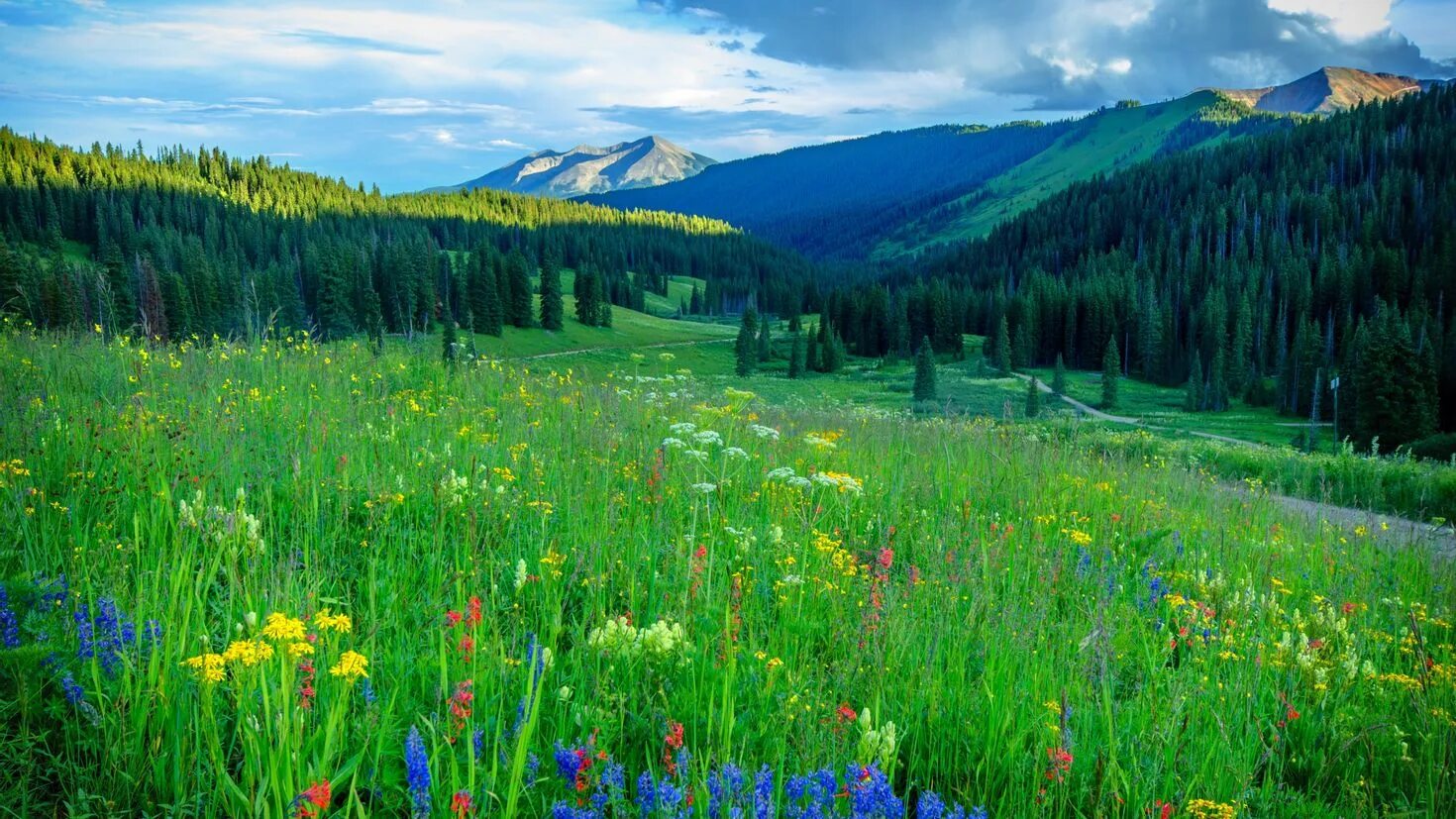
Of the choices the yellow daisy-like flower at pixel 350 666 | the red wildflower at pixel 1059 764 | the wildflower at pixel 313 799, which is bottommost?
the red wildflower at pixel 1059 764

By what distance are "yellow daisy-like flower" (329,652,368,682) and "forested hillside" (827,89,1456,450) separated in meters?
79.0

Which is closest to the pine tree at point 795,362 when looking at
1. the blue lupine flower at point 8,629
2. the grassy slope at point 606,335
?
the grassy slope at point 606,335

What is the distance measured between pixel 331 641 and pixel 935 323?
129 metres

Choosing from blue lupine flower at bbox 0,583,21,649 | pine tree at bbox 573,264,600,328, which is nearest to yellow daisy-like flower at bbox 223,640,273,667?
blue lupine flower at bbox 0,583,21,649

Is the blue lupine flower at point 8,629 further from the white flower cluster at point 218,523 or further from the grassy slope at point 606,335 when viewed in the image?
the grassy slope at point 606,335

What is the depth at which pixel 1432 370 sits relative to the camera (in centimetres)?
6931

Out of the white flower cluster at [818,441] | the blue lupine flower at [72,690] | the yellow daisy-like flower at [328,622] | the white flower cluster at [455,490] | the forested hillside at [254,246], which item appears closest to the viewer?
the blue lupine flower at [72,690]

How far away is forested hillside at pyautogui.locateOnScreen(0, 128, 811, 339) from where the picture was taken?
9741 centimetres

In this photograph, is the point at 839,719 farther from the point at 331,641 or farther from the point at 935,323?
the point at 935,323

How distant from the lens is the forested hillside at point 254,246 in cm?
9741

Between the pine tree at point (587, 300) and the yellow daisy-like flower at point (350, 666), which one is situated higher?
the pine tree at point (587, 300)

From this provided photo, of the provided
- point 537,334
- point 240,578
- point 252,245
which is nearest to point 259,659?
point 240,578

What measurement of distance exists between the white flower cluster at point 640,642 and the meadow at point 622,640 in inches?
0.8

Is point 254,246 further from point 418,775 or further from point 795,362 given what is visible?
point 418,775
